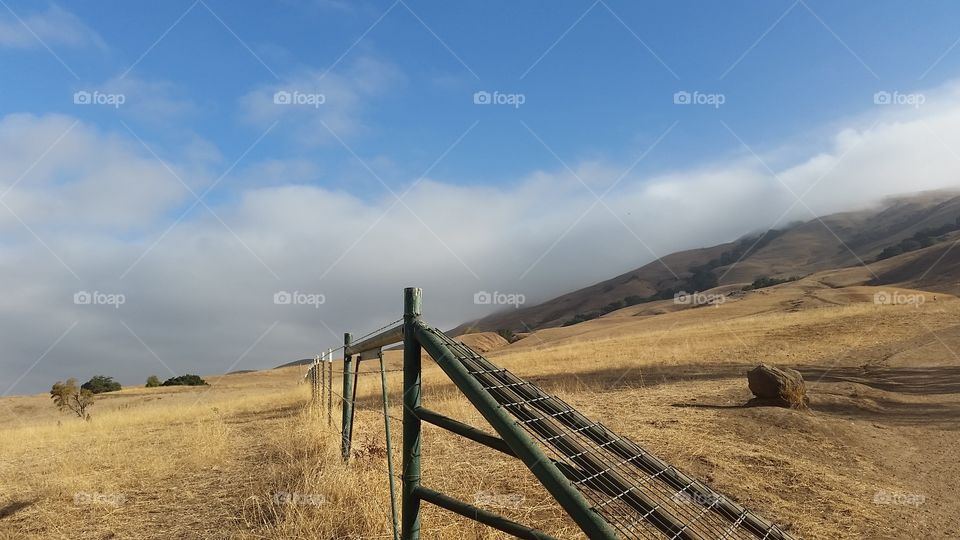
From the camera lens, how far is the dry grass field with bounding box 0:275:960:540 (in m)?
5.39

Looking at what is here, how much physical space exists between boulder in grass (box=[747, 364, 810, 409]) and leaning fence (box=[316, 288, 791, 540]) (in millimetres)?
9780

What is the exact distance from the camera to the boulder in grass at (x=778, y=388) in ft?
36.4

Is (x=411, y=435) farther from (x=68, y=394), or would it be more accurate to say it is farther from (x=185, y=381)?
(x=185, y=381)

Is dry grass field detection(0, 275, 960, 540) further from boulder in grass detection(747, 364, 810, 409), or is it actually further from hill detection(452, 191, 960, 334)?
hill detection(452, 191, 960, 334)

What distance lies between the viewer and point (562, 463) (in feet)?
7.23

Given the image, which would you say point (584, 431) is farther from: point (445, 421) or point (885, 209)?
point (885, 209)

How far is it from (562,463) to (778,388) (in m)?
10.7

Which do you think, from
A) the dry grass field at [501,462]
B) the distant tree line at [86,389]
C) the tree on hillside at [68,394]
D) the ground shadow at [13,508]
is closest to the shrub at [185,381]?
the distant tree line at [86,389]

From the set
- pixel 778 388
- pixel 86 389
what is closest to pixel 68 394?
pixel 86 389

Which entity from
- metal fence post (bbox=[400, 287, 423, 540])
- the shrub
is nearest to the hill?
the shrub

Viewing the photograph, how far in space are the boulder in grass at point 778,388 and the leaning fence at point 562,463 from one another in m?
9.78

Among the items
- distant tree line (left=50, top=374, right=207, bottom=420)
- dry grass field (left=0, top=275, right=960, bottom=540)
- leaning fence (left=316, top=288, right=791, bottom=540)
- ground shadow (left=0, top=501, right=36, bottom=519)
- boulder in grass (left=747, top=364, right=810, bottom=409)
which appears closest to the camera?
leaning fence (left=316, top=288, right=791, bottom=540)

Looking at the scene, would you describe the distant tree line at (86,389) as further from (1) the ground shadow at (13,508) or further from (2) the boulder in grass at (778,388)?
(2) the boulder in grass at (778,388)

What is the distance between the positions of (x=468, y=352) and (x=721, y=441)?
737 cm
